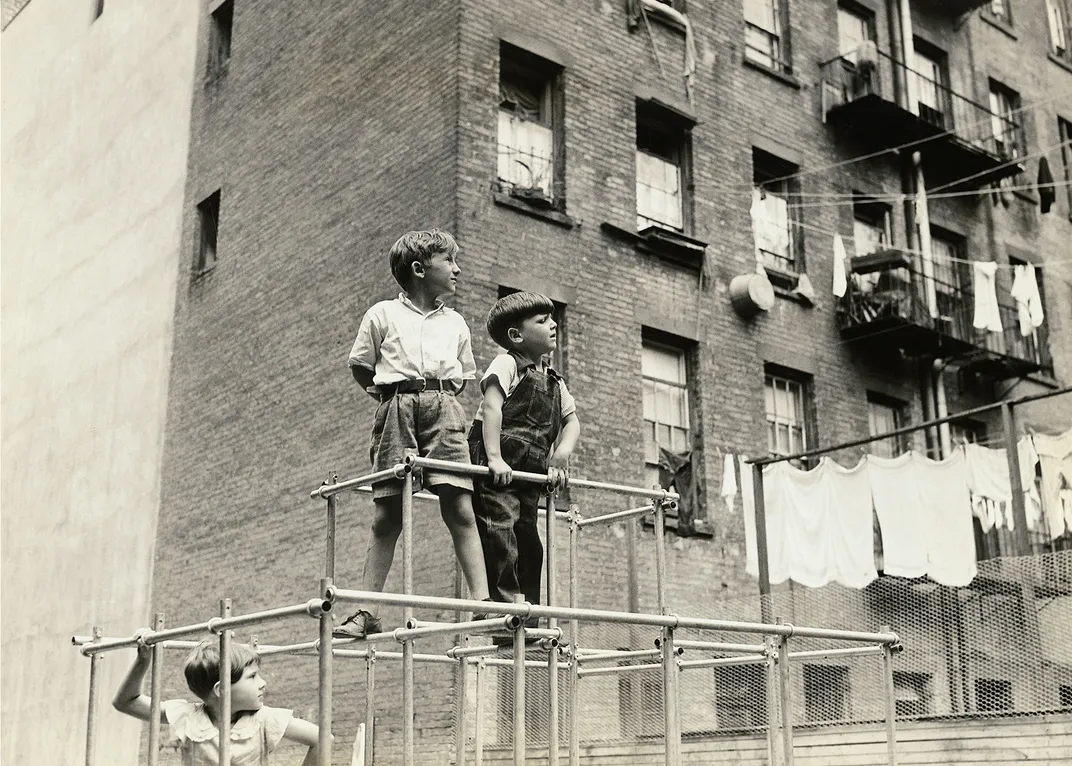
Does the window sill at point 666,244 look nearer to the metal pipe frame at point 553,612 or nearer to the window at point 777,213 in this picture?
the window at point 777,213

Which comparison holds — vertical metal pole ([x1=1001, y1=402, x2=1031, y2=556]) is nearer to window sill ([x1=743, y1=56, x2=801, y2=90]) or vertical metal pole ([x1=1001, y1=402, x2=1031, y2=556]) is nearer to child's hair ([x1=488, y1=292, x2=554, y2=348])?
child's hair ([x1=488, y1=292, x2=554, y2=348])

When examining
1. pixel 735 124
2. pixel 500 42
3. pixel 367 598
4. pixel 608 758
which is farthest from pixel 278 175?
pixel 367 598

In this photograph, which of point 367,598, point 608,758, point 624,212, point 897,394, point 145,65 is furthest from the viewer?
point 145,65

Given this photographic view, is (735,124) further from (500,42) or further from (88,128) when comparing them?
(88,128)

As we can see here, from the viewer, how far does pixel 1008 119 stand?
23359 mm

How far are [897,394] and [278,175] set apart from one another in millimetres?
9579

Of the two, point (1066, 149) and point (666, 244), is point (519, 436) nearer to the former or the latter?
point (666, 244)

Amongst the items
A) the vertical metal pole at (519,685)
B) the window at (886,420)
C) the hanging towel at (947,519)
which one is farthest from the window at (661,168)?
the vertical metal pole at (519,685)

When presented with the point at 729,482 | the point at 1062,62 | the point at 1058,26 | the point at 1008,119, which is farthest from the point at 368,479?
the point at 1058,26

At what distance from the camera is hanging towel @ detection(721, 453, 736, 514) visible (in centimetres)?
1612

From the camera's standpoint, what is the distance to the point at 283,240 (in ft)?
56.6

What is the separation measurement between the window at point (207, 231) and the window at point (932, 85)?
37.1 ft

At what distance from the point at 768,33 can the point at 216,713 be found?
53.0 feet

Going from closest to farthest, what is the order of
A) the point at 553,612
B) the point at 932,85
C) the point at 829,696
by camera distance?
the point at 553,612 < the point at 829,696 < the point at 932,85
